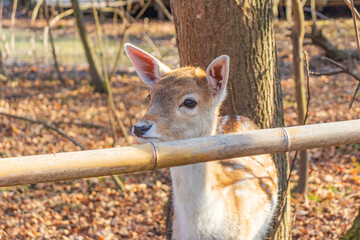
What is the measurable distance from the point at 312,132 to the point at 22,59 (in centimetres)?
1187

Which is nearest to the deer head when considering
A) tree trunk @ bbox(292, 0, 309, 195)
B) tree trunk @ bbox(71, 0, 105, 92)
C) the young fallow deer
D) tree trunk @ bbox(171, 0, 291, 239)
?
the young fallow deer

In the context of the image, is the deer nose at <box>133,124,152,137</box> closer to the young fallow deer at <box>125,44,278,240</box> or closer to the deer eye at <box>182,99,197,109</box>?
the young fallow deer at <box>125,44,278,240</box>

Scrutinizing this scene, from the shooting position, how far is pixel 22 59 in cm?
1281

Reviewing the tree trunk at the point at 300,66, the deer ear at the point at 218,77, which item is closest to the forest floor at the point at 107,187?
the tree trunk at the point at 300,66

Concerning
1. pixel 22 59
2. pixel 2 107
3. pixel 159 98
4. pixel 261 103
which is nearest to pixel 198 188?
pixel 159 98

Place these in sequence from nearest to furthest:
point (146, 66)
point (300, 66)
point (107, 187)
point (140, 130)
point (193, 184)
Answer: point (140, 130), point (193, 184), point (146, 66), point (300, 66), point (107, 187)

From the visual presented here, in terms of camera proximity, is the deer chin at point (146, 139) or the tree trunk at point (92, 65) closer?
the deer chin at point (146, 139)

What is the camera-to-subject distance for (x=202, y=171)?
3.09m

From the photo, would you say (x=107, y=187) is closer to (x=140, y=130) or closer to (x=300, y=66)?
(x=300, y=66)

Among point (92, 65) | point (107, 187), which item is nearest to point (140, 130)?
point (107, 187)

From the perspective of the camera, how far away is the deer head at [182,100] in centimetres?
302

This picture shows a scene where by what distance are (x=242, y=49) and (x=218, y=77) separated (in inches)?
24.1

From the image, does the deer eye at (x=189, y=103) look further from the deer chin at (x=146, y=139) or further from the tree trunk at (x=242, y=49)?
the tree trunk at (x=242, y=49)

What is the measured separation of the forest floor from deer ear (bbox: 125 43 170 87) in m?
0.27
